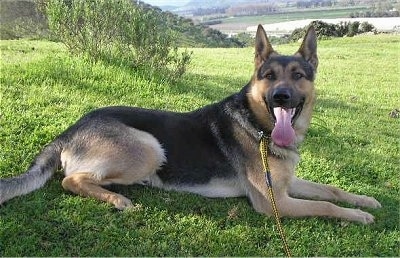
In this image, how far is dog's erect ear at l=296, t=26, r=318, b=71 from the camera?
5512mm

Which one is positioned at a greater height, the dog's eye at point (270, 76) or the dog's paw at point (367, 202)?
the dog's eye at point (270, 76)

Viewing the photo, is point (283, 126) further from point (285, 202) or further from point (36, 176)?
point (36, 176)

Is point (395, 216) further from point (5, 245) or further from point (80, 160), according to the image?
point (5, 245)

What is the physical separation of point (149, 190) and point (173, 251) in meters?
1.16

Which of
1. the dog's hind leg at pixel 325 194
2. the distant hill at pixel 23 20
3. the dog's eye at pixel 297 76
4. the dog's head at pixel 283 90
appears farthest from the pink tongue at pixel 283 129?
the distant hill at pixel 23 20

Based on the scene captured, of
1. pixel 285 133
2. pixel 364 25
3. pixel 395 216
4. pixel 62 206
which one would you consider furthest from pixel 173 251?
pixel 364 25

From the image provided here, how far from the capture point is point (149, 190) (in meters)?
5.25

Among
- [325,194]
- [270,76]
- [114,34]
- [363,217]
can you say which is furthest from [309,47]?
[114,34]

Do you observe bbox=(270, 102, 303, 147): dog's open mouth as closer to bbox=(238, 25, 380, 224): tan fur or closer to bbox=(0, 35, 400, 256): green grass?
bbox=(238, 25, 380, 224): tan fur

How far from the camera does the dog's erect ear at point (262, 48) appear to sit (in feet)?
18.2

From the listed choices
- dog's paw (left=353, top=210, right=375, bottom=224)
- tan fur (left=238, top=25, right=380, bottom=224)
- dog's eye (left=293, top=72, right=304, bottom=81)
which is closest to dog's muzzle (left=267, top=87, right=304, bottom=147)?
tan fur (left=238, top=25, right=380, bottom=224)

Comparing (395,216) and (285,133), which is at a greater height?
(285,133)

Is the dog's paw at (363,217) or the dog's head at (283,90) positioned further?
the dog's head at (283,90)

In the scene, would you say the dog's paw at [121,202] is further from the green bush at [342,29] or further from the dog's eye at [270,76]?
the green bush at [342,29]
